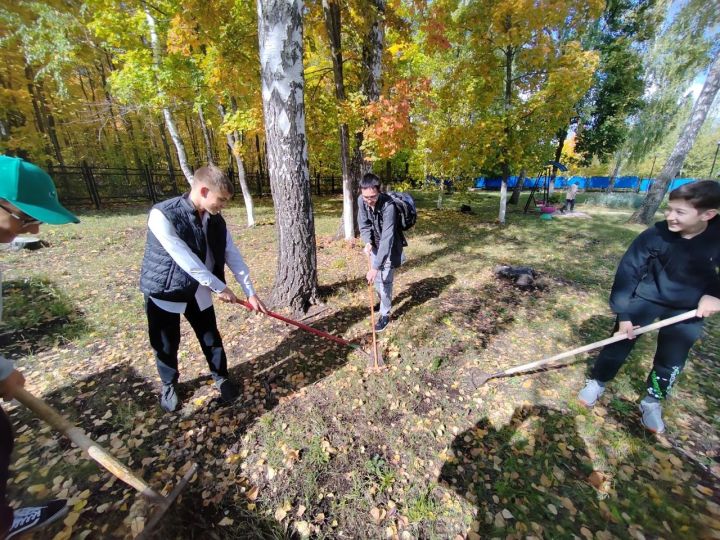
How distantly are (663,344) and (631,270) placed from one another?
71 cm

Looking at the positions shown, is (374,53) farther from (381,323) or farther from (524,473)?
(524,473)

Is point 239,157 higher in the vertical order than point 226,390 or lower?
higher

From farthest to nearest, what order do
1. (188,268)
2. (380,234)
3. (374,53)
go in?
(374,53) < (380,234) < (188,268)

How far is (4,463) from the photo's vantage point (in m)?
1.66

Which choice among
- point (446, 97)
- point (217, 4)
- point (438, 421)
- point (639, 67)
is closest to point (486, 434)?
point (438, 421)

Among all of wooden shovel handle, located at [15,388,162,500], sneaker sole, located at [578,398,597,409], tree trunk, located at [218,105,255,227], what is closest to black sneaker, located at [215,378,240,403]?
wooden shovel handle, located at [15,388,162,500]

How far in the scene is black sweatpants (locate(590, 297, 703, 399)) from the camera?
94.2 inches

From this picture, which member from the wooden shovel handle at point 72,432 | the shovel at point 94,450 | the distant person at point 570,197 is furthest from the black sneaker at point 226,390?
the distant person at point 570,197

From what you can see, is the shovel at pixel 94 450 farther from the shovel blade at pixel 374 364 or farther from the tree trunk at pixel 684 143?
the tree trunk at pixel 684 143

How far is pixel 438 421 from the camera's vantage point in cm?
278

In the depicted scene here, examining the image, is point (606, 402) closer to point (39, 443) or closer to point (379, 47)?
point (39, 443)

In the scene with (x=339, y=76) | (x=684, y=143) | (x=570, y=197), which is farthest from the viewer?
(x=570, y=197)

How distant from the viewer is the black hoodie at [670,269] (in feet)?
7.14

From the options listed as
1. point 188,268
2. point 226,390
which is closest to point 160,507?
point 226,390
